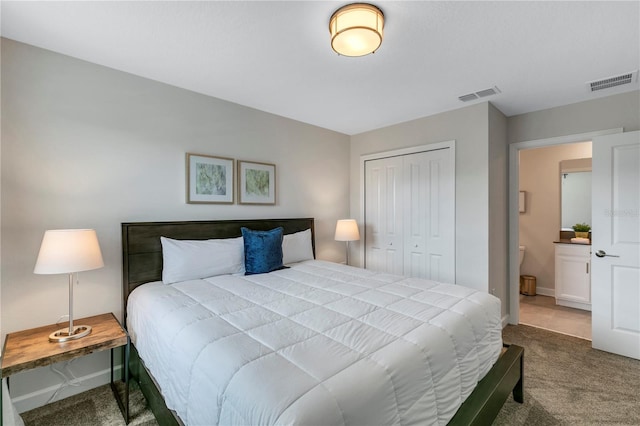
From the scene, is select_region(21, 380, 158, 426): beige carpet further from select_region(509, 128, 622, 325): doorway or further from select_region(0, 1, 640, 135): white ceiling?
select_region(509, 128, 622, 325): doorway

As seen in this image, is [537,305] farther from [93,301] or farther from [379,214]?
[93,301]

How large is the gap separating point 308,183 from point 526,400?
3.03 m

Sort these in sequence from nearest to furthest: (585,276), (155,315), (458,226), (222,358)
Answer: (222,358) < (155,315) < (458,226) < (585,276)

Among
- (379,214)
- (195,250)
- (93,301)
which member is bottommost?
(93,301)

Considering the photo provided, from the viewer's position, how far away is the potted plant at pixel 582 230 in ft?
13.8

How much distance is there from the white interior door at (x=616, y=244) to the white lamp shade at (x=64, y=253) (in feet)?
14.3

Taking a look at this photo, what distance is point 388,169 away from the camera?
3.99m

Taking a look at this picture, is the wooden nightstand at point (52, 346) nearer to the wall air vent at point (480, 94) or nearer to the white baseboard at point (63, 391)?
the white baseboard at point (63, 391)

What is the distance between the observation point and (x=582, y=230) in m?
4.25

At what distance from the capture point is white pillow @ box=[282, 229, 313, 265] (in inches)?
125

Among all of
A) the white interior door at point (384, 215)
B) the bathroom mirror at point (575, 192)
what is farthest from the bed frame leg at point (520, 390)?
the bathroom mirror at point (575, 192)

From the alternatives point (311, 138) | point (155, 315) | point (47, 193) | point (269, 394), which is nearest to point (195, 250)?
point (155, 315)

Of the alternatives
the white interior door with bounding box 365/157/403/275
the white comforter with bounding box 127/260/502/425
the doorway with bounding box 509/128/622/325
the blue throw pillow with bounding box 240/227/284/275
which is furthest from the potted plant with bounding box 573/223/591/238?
the blue throw pillow with bounding box 240/227/284/275

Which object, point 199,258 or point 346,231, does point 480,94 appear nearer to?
point 346,231
